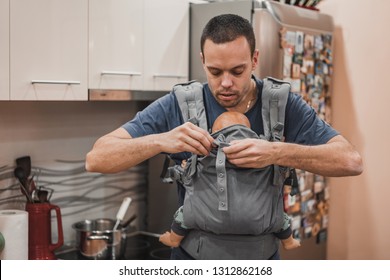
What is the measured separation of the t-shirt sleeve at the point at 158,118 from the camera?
1526 mm

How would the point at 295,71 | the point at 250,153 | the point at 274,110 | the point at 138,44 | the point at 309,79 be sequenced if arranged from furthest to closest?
the point at 309,79
the point at 295,71
the point at 138,44
the point at 274,110
the point at 250,153

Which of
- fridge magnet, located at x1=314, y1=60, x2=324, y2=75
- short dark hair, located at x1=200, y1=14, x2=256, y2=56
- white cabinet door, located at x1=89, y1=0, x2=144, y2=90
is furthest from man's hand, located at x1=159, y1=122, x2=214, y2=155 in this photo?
fridge magnet, located at x1=314, y1=60, x2=324, y2=75

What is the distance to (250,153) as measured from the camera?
4.47 ft

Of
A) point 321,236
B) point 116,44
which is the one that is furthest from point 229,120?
point 321,236

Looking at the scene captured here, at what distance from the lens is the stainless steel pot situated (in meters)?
2.28

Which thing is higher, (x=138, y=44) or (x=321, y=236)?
(x=138, y=44)

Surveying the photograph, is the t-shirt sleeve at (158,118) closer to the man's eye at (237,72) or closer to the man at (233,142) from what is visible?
the man at (233,142)

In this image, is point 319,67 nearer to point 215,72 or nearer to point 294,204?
point 294,204

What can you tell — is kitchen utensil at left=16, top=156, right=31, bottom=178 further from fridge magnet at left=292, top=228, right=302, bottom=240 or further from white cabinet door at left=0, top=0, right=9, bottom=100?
fridge magnet at left=292, top=228, right=302, bottom=240

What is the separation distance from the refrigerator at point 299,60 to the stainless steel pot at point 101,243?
2.26 feet

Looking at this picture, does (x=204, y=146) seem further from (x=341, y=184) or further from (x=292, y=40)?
(x=341, y=184)

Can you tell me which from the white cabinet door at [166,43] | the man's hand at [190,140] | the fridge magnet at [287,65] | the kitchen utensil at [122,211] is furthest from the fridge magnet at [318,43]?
the man's hand at [190,140]

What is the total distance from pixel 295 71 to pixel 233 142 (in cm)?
120

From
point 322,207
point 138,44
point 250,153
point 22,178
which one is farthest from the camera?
point 322,207
